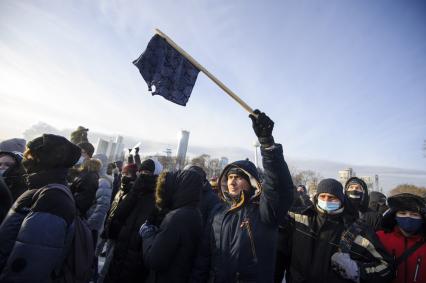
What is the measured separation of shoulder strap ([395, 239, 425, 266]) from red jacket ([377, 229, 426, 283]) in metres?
0.02

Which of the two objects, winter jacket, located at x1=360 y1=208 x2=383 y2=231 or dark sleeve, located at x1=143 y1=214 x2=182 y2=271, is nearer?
dark sleeve, located at x1=143 y1=214 x2=182 y2=271

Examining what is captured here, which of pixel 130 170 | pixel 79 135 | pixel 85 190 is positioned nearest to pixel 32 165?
pixel 85 190

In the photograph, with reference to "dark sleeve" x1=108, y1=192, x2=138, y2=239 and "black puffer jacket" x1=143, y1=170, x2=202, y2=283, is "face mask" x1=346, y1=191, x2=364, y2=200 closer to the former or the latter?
"black puffer jacket" x1=143, y1=170, x2=202, y2=283

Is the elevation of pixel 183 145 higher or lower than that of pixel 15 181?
higher

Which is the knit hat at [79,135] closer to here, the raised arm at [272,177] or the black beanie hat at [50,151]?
the black beanie hat at [50,151]

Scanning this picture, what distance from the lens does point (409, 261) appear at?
3137mm

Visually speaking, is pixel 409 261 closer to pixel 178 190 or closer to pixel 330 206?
pixel 330 206

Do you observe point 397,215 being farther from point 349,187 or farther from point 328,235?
point 349,187

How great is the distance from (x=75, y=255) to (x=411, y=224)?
3.94m

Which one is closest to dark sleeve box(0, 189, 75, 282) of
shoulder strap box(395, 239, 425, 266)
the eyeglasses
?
the eyeglasses

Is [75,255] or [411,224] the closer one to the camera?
[75,255]

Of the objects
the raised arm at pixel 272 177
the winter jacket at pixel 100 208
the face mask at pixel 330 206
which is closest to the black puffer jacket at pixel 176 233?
the raised arm at pixel 272 177

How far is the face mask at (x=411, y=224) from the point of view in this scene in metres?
3.33

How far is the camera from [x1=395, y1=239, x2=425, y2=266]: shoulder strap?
317 centimetres
